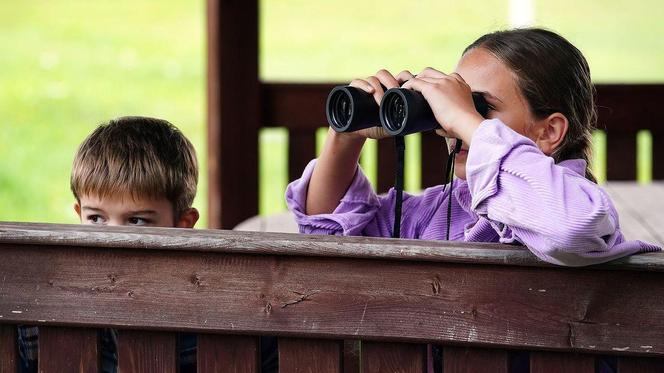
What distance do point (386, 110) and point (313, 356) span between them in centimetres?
47

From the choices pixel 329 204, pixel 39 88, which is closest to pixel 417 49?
pixel 39 88

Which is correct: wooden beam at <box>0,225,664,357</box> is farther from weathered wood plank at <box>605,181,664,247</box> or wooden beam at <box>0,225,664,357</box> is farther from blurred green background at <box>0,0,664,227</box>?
blurred green background at <box>0,0,664,227</box>

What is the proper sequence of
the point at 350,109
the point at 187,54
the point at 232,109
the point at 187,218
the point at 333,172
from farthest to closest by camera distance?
the point at 187,54, the point at 232,109, the point at 187,218, the point at 333,172, the point at 350,109

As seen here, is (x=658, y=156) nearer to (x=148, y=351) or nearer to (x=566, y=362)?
(x=566, y=362)

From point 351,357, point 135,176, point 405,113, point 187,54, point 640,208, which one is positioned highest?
point 187,54

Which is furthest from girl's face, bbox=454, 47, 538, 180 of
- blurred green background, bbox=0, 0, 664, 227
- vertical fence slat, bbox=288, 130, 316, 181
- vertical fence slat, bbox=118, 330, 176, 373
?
blurred green background, bbox=0, 0, 664, 227

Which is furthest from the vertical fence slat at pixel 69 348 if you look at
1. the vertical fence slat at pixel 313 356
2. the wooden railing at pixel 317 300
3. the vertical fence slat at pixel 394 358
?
the vertical fence slat at pixel 394 358

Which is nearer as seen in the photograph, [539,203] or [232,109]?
[539,203]

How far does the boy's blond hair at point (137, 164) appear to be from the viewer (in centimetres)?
245

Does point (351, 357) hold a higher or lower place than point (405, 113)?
lower

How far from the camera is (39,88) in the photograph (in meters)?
13.1

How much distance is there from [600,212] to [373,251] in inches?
13.5

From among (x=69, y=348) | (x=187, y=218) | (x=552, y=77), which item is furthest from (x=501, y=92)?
(x=69, y=348)

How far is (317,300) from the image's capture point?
1.72 m
